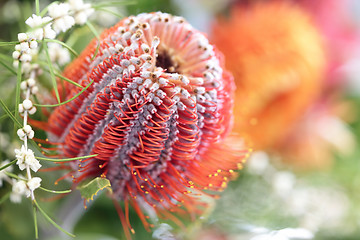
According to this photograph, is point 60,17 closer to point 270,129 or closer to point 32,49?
point 32,49

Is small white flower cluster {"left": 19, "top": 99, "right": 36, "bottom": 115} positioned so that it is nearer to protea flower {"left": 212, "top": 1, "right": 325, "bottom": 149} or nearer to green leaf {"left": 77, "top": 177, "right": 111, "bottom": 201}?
green leaf {"left": 77, "top": 177, "right": 111, "bottom": 201}

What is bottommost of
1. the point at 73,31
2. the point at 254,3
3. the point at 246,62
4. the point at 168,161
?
the point at 168,161

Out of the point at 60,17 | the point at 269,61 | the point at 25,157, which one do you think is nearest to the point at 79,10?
the point at 60,17

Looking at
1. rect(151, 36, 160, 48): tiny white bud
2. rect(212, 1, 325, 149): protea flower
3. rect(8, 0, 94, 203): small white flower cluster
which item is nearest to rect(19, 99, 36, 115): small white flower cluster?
rect(8, 0, 94, 203): small white flower cluster

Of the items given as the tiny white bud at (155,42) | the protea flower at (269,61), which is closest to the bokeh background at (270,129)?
the protea flower at (269,61)


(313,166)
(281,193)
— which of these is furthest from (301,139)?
(281,193)

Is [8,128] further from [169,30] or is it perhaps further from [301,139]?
[301,139]
